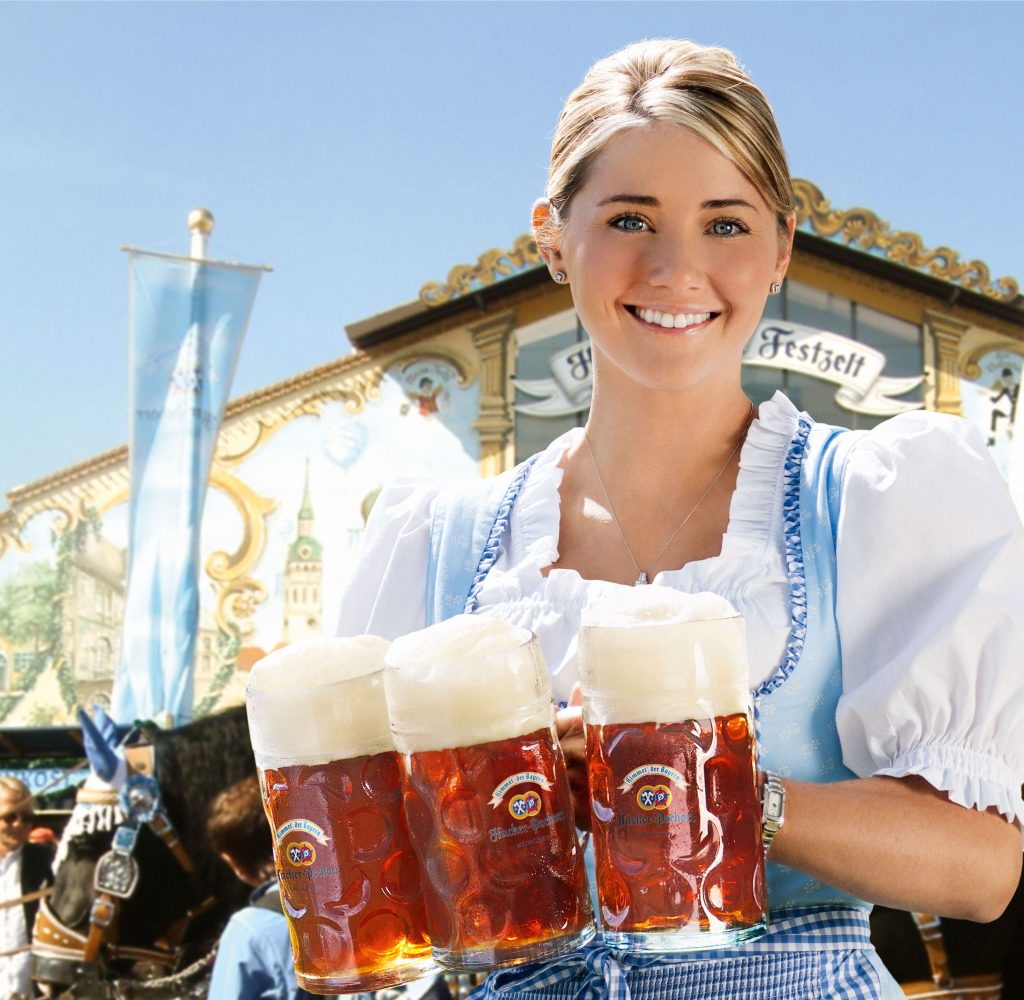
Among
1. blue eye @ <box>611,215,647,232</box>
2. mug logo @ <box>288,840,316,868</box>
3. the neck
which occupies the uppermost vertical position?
blue eye @ <box>611,215,647,232</box>

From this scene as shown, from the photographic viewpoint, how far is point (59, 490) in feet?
25.9

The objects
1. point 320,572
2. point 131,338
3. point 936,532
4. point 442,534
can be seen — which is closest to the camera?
point 936,532

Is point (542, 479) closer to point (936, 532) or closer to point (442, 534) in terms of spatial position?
point (442, 534)

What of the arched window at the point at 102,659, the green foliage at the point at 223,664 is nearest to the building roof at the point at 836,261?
the green foliage at the point at 223,664

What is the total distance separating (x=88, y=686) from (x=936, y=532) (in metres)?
7.37

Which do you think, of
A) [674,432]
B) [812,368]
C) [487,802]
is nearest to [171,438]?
[812,368]

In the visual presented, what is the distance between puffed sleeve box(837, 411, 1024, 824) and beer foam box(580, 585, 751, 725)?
20 cm

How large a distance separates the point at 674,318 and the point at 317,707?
0.49 m

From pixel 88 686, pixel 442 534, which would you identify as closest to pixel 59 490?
pixel 88 686

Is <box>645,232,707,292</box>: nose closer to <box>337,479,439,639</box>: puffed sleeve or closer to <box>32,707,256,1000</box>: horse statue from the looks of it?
<box>337,479,439,639</box>: puffed sleeve

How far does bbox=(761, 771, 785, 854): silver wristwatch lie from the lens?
2.78 ft

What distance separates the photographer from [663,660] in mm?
795

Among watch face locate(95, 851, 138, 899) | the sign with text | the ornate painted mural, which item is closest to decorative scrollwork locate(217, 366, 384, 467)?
the ornate painted mural

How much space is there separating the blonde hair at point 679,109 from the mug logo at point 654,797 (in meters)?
0.57
